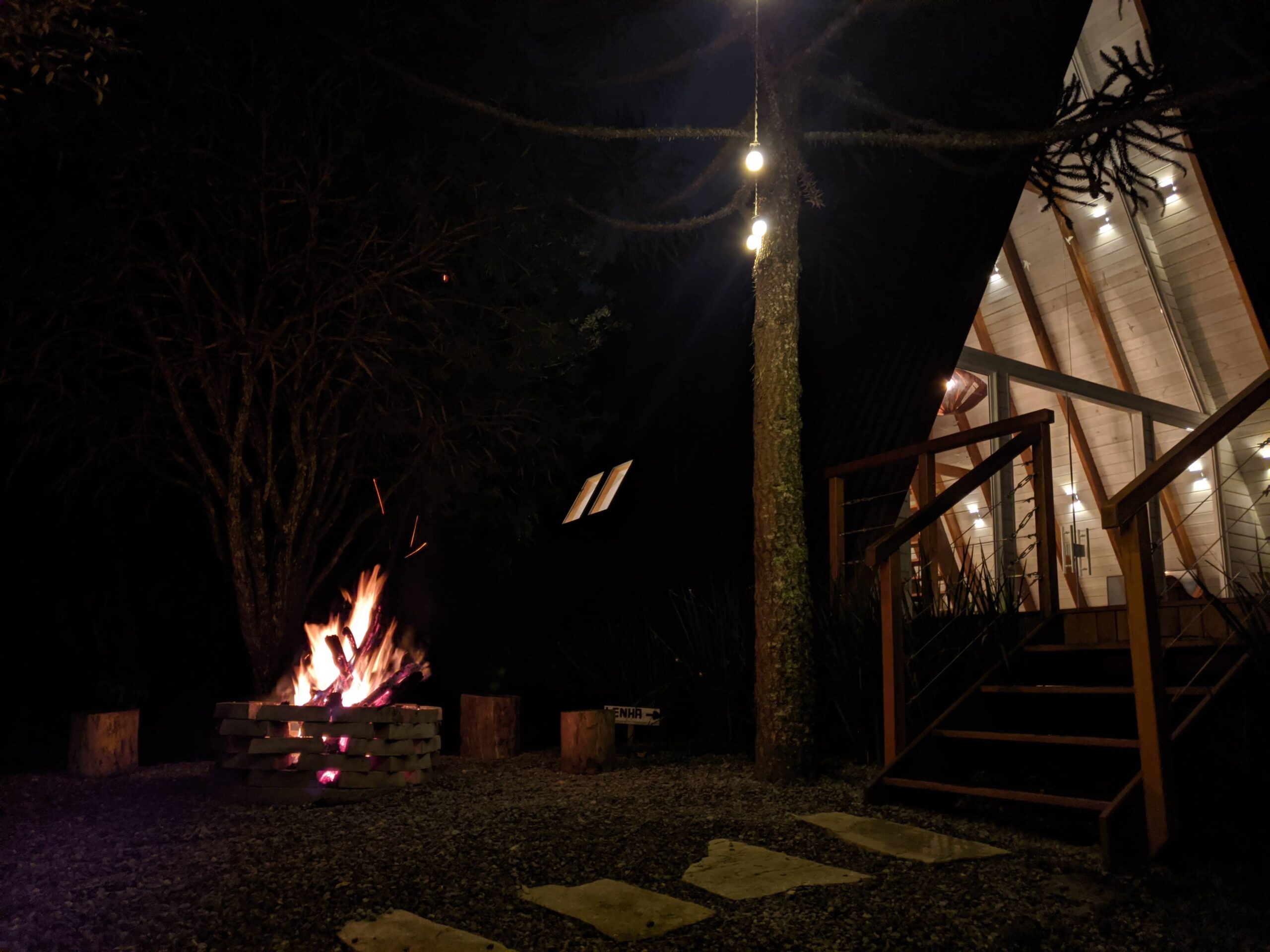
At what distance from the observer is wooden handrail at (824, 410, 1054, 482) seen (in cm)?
527

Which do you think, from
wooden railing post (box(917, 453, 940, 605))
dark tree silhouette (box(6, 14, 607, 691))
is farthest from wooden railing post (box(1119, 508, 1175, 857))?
dark tree silhouette (box(6, 14, 607, 691))

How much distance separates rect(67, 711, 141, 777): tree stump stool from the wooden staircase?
457 centimetres

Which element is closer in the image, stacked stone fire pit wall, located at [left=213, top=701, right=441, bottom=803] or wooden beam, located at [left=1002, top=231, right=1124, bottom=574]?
stacked stone fire pit wall, located at [left=213, top=701, right=441, bottom=803]

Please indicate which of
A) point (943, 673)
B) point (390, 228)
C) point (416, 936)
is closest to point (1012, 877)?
point (416, 936)

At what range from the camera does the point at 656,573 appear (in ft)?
28.3

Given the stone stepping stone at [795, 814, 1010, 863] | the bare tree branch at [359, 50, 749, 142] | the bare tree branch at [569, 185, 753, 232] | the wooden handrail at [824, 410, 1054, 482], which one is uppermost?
the bare tree branch at [359, 50, 749, 142]

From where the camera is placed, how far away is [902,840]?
11.1 feet

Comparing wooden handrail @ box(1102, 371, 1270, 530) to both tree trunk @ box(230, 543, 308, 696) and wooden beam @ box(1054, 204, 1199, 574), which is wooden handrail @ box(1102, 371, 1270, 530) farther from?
wooden beam @ box(1054, 204, 1199, 574)

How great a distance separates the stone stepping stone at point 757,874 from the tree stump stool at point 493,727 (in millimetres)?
3351

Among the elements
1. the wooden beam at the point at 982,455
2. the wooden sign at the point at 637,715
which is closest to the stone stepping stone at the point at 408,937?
the wooden sign at the point at 637,715

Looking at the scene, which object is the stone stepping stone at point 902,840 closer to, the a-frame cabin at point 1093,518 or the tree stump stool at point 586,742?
the a-frame cabin at point 1093,518

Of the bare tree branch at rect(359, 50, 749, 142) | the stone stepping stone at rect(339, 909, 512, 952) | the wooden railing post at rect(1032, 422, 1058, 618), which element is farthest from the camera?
the bare tree branch at rect(359, 50, 749, 142)

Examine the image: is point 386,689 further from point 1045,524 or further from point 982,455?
point 982,455

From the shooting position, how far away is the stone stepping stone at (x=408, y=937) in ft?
7.68
